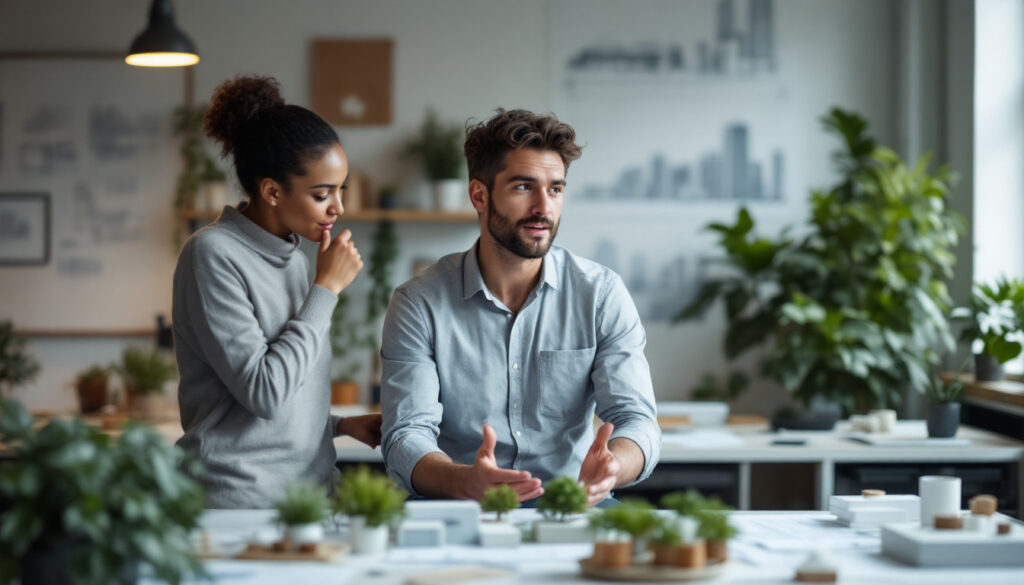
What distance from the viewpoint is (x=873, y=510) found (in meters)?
1.96

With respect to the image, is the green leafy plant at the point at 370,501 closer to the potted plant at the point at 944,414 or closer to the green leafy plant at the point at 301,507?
the green leafy plant at the point at 301,507

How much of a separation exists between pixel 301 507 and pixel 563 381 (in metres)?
0.99

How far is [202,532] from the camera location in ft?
5.61

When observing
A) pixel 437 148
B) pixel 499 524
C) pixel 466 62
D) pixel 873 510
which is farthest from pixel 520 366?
pixel 466 62

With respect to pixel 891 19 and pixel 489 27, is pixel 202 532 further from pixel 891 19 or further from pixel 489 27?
pixel 891 19

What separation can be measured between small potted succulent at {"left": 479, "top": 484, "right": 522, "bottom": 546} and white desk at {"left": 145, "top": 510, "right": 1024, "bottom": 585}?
0.06ft

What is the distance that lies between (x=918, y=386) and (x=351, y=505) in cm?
302

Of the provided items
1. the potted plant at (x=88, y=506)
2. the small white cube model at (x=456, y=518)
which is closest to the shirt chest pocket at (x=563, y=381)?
the small white cube model at (x=456, y=518)

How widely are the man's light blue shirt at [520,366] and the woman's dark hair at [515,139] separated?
0.22 metres

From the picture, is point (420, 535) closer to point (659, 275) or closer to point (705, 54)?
point (659, 275)

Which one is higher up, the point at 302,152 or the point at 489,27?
the point at 489,27

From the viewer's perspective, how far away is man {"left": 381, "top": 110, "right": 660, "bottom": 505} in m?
2.48

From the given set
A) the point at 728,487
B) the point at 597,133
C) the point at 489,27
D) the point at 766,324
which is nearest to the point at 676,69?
A: the point at 597,133

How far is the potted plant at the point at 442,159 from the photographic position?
494 centimetres
